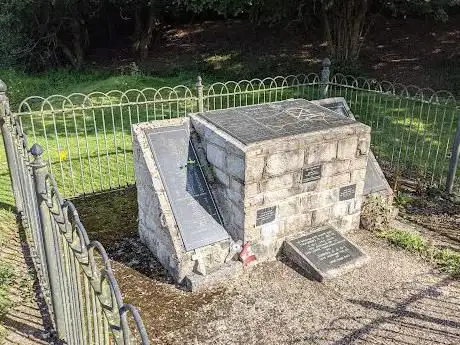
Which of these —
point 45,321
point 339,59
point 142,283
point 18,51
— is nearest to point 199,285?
point 142,283

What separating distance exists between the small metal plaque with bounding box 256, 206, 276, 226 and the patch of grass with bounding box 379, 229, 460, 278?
5.67 feet

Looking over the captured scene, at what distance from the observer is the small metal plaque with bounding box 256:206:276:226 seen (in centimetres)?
519

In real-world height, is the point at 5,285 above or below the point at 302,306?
above

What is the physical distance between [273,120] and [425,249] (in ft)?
8.39

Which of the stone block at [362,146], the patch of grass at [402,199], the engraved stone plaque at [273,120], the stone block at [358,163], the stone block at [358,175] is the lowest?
the patch of grass at [402,199]

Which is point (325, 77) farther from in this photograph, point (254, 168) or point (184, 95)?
point (254, 168)

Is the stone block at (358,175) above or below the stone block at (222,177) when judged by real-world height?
below

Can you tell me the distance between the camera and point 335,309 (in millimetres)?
4605

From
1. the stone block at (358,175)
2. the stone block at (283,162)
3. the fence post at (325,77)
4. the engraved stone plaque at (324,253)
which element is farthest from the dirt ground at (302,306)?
the fence post at (325,77)

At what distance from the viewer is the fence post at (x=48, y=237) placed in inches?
123

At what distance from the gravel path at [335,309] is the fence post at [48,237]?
0.97 meters

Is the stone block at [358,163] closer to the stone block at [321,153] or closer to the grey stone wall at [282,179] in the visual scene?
the grey stone wall at [282,179]

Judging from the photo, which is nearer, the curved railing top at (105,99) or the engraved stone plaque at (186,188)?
the engraved stone plaque at (186,188)

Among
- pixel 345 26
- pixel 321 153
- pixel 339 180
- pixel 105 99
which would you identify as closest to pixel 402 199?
pixel 339 180
